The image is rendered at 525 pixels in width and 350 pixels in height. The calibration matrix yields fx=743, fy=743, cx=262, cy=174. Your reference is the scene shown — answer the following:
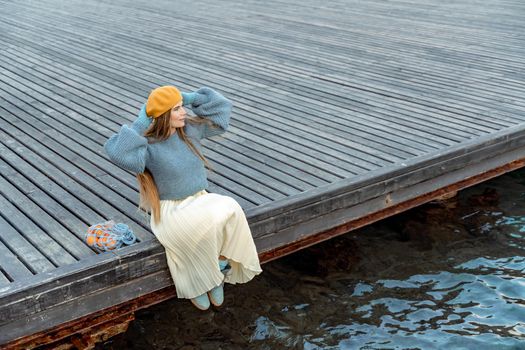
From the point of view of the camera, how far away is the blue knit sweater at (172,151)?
3955 mm

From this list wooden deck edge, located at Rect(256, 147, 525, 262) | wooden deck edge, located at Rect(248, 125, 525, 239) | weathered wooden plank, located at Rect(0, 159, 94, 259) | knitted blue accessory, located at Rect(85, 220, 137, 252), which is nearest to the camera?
knitted blue accessory, located at Rect(85, 220, 137, 252)

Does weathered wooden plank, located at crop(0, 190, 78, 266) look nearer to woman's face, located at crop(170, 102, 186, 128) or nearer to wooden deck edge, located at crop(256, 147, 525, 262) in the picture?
woman's face, located at crop(170, 102, 186, 128)

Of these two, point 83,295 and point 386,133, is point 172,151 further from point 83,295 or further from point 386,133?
point 386,133

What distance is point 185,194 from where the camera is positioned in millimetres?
4254

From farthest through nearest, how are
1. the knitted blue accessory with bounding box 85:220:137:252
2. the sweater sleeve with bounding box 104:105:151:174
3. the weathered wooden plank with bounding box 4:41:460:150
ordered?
the weathered wooden plank with bounding box 4:41:460:150 → the knitted blue accessory with bounding box 85:220:137:252 → the sweater sleeve with bounding box 104:105:151:174

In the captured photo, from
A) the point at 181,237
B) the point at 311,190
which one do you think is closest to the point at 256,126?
the point at 311,190

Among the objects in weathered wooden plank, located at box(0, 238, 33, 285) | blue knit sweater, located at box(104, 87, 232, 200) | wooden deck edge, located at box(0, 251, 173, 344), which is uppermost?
blue knit sweater, located at box(104, 87, 232, 200)

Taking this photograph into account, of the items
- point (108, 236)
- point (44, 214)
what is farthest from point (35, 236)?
point (108, 236)

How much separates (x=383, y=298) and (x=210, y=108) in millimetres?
1903

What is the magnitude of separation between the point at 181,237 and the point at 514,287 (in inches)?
103

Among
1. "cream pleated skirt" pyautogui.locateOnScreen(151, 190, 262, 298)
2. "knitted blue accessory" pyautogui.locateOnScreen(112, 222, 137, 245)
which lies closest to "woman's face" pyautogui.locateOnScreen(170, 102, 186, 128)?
"cream pleated skirt" pyautogui.locateOnScreen(151, 190, 262, 298)

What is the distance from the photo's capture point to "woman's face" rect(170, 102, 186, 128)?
4073 mm

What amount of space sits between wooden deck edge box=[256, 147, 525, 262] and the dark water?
1.13 feet

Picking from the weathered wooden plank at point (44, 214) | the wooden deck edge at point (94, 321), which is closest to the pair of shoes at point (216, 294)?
the wooden deck edge at point (94, 321)
